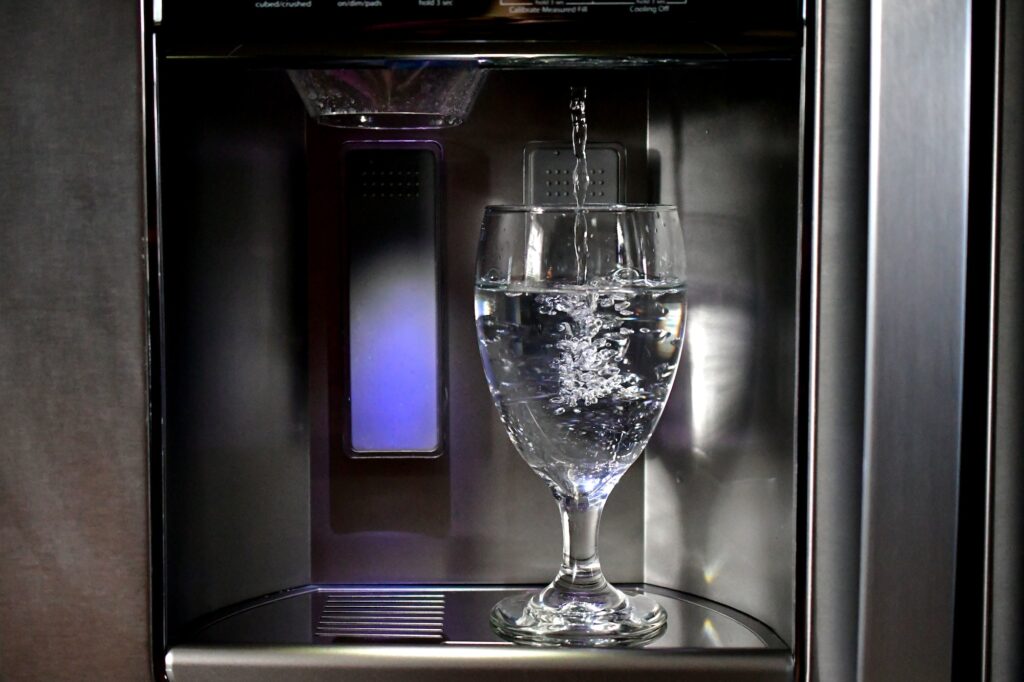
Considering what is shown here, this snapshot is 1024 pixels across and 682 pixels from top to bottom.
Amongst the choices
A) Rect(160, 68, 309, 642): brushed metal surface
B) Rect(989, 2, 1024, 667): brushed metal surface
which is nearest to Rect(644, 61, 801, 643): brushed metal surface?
Rect(989, 2, 1024, 667): brushed metal surface

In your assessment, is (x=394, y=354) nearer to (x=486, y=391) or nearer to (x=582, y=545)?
(x=486, y=391)

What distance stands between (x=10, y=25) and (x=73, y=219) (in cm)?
12

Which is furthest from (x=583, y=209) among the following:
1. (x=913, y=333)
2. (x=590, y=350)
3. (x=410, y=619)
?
(x=410, y=619)

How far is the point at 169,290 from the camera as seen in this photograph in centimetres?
67

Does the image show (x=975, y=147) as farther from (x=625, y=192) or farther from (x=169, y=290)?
(x=169, y=290)

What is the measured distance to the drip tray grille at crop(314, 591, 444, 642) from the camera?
721mm

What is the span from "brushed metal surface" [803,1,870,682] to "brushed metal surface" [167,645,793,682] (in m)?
0.04

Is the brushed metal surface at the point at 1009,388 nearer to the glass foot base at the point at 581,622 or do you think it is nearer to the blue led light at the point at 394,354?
the glass foot base at the point at 581,622

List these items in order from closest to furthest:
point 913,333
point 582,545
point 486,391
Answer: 1. point 913,333
2. point 582,545
3. point 486,391

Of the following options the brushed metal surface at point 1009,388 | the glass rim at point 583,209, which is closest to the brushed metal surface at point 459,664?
the brushed metal surface at point 1009,388

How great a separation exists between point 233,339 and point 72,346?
119 mm

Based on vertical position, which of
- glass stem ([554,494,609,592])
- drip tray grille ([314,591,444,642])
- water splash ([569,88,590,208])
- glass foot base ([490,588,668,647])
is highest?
water splash ([569,88,590,208])

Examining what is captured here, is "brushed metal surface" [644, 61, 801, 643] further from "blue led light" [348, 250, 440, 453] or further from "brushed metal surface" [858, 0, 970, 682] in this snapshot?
"blue led light" [348, 250, 440, 453]

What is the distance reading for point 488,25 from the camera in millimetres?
644
